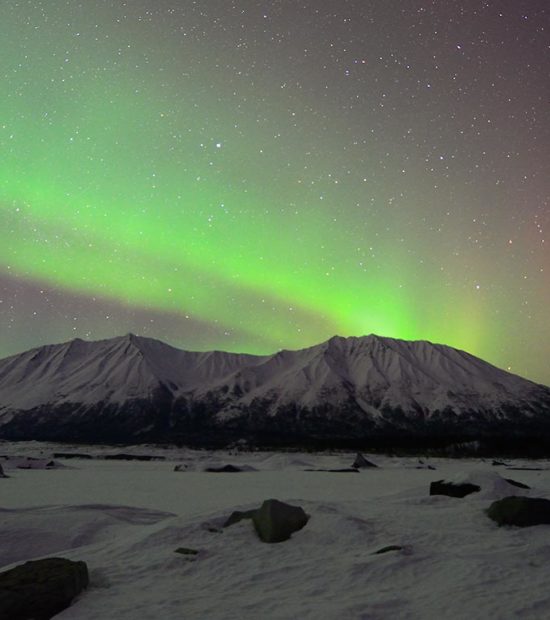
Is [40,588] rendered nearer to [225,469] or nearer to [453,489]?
[453,489]

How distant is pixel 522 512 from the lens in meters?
12.2

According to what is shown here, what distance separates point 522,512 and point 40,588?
976 centimetres

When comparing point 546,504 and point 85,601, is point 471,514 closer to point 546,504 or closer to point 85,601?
point 546,504

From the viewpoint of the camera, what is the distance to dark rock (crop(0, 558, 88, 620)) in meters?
7.50

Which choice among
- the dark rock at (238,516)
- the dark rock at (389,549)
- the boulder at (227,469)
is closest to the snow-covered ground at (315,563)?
the dark rock at (389,549)

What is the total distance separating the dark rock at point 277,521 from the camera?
1124 cm

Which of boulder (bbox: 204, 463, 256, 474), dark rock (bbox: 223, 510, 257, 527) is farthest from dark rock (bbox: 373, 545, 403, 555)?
boulder (bbox: 204, 463, 256, 474)

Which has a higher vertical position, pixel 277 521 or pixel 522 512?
pixel 522 512

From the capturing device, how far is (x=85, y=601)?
8.16 m

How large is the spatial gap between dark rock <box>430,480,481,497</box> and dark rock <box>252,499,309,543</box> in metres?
6.72

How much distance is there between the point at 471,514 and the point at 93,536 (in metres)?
9.56

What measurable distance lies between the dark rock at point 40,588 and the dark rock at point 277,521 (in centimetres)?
380

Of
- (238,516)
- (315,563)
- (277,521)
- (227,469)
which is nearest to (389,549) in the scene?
(315,563)

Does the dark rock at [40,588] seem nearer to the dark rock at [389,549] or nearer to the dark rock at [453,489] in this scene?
the dark rock at [389,549]
